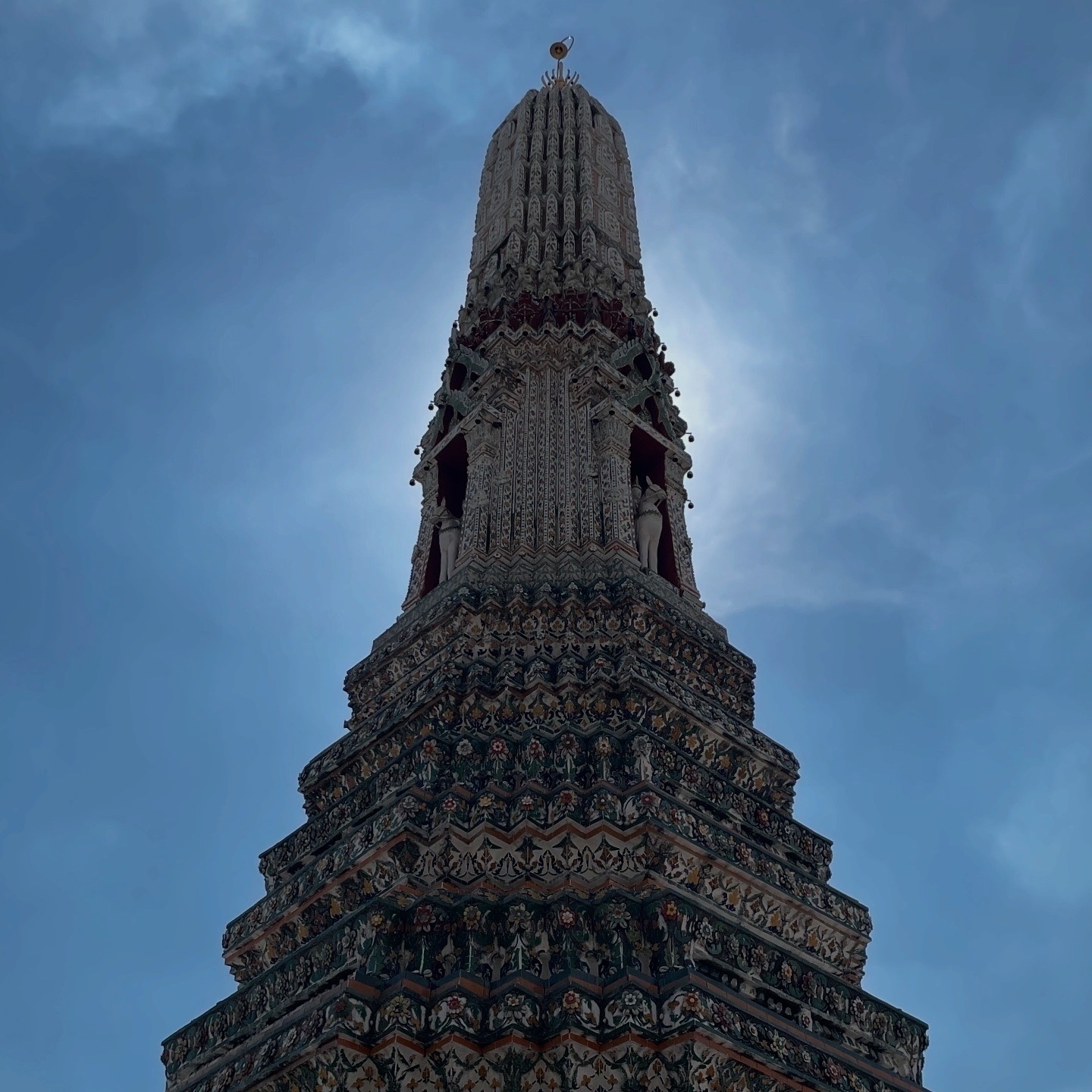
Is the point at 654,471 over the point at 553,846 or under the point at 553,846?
over

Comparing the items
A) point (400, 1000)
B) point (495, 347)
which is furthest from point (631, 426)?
point (400, 1000)

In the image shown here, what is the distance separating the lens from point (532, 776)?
589 inches

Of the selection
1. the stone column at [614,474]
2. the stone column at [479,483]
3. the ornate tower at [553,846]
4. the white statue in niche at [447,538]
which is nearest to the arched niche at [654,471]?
the ornate tower at [553,846]

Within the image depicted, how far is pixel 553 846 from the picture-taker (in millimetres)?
14148

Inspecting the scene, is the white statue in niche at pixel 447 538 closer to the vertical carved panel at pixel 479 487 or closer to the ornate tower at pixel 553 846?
the ornate tower at pixel 553 846

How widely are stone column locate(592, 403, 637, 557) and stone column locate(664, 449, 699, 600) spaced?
1107 mm

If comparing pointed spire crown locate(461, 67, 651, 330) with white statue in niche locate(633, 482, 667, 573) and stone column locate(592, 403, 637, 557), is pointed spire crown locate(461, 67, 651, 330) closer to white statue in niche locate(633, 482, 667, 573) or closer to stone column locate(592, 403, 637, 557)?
stone column locate(592, 403, 637, 557)

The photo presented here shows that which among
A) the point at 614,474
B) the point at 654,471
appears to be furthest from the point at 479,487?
the point at 654,471

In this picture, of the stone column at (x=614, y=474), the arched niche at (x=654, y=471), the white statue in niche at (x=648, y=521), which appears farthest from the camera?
the arched niche at (x=654, y=471)

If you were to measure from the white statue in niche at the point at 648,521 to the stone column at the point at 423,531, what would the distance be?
10.5 ft

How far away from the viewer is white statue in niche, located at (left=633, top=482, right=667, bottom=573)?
→ 2042cm

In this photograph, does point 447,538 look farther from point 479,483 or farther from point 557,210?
point 557,210

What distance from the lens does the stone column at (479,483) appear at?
64.0ft

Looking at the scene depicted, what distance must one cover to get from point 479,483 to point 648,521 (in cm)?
255
